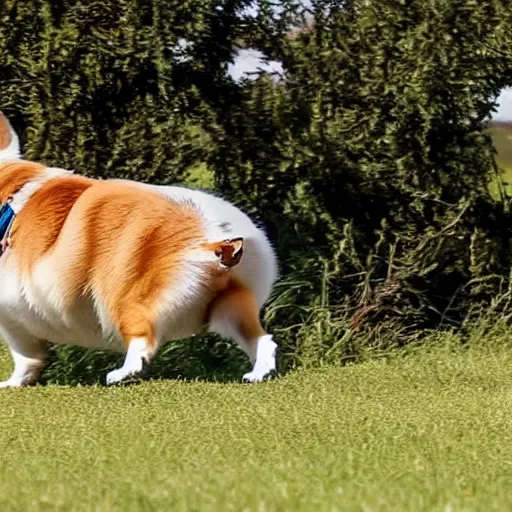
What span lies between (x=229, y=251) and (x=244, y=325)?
0.40 m

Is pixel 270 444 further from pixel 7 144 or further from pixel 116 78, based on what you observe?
pixel 116 78

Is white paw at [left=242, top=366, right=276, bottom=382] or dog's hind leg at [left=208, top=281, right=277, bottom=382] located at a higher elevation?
dog's hind leg at [left=208, top=281, right=277, bottom=382]

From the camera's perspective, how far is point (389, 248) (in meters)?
6.72

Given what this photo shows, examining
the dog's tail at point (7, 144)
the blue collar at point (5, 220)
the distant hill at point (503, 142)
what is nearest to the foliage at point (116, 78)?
the dog's tail at point (7, 144)

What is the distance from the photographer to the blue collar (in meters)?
5.46

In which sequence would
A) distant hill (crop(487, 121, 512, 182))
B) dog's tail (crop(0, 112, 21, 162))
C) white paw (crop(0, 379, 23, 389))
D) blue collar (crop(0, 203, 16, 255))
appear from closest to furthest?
blue collar (crop(0, 203, 16, 255))
white paw (crop(0, 379, 23, 389))
dog's tail (crop(0, 112, 21, 162))
distant hill (crop(487, 121, 512, 182))

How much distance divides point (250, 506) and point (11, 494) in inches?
27.3

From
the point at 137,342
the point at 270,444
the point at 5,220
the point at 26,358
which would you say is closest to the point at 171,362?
the point at 26,358

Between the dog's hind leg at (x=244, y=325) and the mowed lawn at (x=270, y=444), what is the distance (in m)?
0.12

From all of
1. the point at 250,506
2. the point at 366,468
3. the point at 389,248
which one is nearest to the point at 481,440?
the point at 366,468

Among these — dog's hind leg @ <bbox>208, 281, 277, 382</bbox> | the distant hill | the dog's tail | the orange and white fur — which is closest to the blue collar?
the orange and white fur

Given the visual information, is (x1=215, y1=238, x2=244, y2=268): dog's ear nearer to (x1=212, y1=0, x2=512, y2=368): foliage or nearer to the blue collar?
the blue collar

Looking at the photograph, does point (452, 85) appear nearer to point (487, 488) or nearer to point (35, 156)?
point (35, 156)

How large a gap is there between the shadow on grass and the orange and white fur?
56cm
